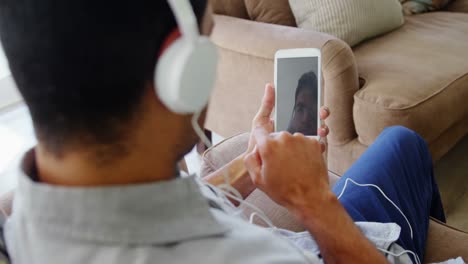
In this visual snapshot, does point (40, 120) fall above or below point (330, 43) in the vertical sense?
above

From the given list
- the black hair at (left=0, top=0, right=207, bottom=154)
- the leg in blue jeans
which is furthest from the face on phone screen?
the black hair at (left=0, top=0, right=207, bottom=154)

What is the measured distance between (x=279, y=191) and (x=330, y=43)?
72cm

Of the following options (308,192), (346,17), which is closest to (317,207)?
(308,192)

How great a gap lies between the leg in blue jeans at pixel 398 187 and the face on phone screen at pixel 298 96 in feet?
0.47

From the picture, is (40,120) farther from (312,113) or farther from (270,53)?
(270,53)

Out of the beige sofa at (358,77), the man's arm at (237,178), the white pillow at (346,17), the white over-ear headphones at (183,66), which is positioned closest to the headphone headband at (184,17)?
the white over-ear headphones at (183,66)

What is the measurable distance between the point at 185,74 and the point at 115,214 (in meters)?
0.14

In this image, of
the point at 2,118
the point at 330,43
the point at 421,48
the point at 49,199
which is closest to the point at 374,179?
the point at 330,43

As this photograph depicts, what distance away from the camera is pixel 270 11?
167 cm

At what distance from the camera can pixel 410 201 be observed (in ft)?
3.15

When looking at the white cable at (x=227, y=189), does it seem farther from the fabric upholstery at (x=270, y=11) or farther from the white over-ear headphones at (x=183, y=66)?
the fabric upholstery at (x=270, y=11)

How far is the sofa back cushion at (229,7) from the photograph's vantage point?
168 centimetres

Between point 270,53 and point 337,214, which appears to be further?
point 270,53

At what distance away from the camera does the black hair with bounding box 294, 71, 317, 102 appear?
1073mm
